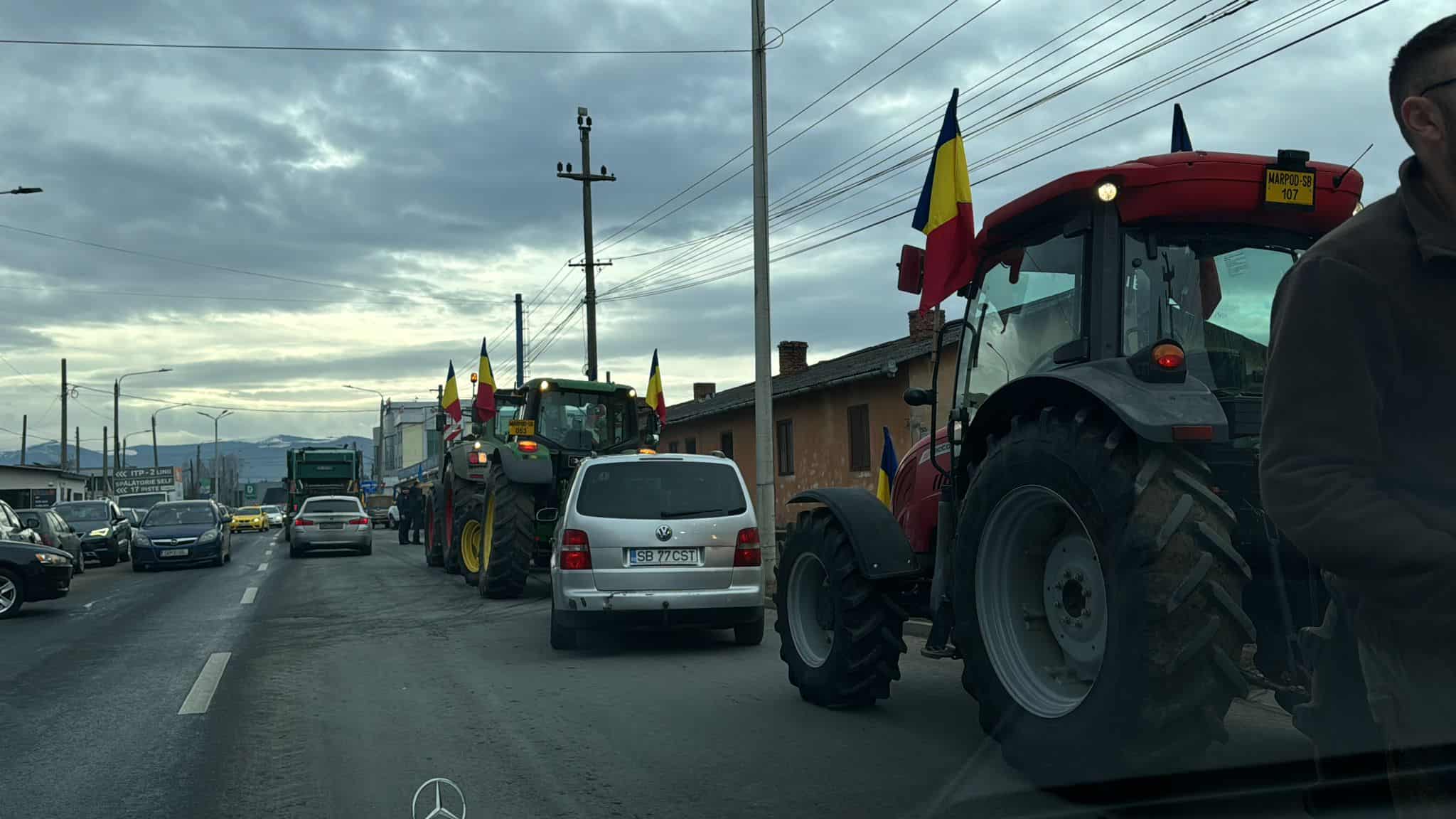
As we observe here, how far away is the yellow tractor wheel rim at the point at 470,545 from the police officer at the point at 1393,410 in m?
16.5

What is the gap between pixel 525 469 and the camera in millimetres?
14875

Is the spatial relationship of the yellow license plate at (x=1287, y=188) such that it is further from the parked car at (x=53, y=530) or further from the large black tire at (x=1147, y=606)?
the parked car at (x=53, y=530)

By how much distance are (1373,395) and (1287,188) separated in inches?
120

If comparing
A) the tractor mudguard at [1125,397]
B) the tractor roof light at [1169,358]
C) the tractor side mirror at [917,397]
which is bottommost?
the tractor mudguard at [1125,397]

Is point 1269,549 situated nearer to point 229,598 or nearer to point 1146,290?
point 1146,290

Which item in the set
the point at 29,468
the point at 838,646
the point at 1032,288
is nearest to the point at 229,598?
the point at 838,646

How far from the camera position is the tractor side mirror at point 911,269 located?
609 centimetres

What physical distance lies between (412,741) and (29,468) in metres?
62.8

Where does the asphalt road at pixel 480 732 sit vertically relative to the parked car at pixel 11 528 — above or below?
below

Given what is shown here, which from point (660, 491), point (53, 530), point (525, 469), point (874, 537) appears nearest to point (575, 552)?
point (660, 491)

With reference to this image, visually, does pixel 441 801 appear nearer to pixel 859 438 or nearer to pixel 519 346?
pixel 859 438

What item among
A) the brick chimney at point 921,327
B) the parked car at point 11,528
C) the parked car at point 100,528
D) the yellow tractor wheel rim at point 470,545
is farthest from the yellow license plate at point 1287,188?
the parked car at point 100,528

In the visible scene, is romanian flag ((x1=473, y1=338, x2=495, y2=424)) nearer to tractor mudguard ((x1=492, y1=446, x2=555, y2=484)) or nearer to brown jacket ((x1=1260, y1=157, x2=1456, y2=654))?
tractor mudguard ((x1=492, y1=446, x2=555, y2=484))

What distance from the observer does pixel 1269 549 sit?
415 centimetres
